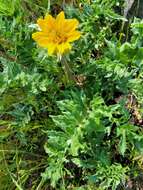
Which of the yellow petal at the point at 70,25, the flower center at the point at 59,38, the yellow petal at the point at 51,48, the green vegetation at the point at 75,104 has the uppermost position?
the yellow petal at the point at 70,25

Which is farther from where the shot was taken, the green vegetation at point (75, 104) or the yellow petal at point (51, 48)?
the green vegetation at point (75, 104)

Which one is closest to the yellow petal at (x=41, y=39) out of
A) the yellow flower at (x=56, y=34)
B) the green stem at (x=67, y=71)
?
the yellow flower at (x=56, y=34)

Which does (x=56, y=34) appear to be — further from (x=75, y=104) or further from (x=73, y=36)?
(x=75, y=104)

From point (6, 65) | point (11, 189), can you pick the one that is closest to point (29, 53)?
point (6, 65)

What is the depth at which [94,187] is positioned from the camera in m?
1.91

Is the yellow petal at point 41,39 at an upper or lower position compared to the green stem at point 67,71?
upper

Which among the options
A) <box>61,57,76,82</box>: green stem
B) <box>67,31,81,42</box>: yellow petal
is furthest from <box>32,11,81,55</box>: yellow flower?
<box>61,57,76,82</box>: green stem

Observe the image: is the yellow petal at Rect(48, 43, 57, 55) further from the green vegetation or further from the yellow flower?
the green vegetation

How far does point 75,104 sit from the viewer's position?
177 centimetres

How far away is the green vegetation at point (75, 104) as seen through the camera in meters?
1.75

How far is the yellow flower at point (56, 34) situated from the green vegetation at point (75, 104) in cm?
14

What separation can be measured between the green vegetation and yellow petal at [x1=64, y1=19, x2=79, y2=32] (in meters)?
0.15

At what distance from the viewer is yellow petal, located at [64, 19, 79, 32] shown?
1.56 m

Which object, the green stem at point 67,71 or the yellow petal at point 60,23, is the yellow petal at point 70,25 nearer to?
the yellow petal at point 60,23
